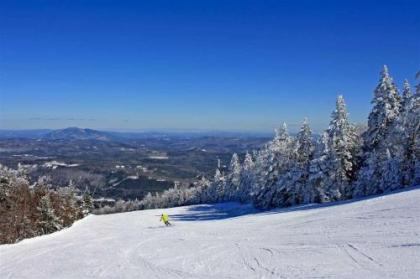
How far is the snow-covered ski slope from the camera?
46.9 ft

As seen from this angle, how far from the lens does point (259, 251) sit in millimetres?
18344

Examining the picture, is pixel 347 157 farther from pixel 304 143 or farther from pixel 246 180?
pixel 246 180

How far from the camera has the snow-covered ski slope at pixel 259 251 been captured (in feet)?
46.9

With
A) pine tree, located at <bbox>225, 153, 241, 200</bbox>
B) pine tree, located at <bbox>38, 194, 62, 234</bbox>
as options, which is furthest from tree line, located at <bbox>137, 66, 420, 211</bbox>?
pine tree, located at <bbox>38, 194, 62, 234</bbox>

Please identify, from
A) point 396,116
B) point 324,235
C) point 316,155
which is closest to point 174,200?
point 316,155

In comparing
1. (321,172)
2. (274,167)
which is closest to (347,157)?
(321,172)

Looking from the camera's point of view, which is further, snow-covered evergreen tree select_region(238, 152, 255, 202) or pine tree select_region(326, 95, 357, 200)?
snow-covered evergreen tree select_region(238, 152, 255, 202)

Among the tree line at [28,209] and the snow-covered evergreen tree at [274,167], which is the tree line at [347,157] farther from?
the tree line at [28,209]

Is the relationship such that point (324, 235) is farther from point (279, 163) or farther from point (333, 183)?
point (279, 163)

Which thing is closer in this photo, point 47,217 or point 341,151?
point 47,217

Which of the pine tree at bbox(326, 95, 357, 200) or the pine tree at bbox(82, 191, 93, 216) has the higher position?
the pine tree at bbox(326, 95, 357, 200)

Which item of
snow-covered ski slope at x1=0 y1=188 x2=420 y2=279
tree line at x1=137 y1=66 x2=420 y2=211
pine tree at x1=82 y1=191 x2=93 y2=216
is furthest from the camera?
pine tree at x1=82 y1=191 x2=93 y2=216

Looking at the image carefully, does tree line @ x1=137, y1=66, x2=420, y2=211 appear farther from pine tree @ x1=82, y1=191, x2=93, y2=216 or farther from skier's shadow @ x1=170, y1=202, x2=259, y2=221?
pine tree @ x1=82, y1=191, x2=93, y2=216

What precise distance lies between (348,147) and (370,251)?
29.0 m
